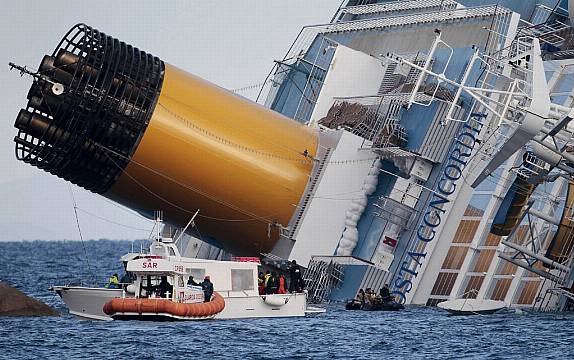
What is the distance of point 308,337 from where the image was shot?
5506 cm

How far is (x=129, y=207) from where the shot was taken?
228 ft

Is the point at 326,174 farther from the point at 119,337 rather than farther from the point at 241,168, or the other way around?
the point at 119,337

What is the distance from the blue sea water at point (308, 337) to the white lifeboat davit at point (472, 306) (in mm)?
474

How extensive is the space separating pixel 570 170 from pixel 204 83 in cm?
1588

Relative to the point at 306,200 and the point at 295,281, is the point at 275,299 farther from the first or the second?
the point at 306,200

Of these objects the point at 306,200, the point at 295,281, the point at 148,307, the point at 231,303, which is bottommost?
the point at 148,307

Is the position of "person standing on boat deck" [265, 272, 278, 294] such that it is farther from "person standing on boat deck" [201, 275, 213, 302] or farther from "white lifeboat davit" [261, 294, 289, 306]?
"person standing on boat deck" [201, 275, 213, 302]

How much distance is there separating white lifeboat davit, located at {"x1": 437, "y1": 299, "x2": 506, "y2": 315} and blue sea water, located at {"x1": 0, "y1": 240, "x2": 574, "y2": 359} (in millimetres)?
474

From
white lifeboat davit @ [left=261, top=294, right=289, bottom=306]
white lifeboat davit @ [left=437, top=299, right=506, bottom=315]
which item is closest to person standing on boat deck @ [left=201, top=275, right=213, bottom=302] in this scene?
white lifeboat davit @ [left=261, top=294, right=289, bottom=306]

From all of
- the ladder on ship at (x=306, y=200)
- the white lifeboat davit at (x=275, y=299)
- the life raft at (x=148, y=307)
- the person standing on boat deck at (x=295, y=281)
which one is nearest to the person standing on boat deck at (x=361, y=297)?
the person standing on boat deck at (x=295, y=281)

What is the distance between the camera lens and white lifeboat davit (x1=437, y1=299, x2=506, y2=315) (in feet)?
211

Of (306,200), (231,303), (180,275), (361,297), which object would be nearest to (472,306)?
(361,297)

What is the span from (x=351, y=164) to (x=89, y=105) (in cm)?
1244

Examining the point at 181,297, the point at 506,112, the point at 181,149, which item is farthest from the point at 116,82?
the point at 506,112
